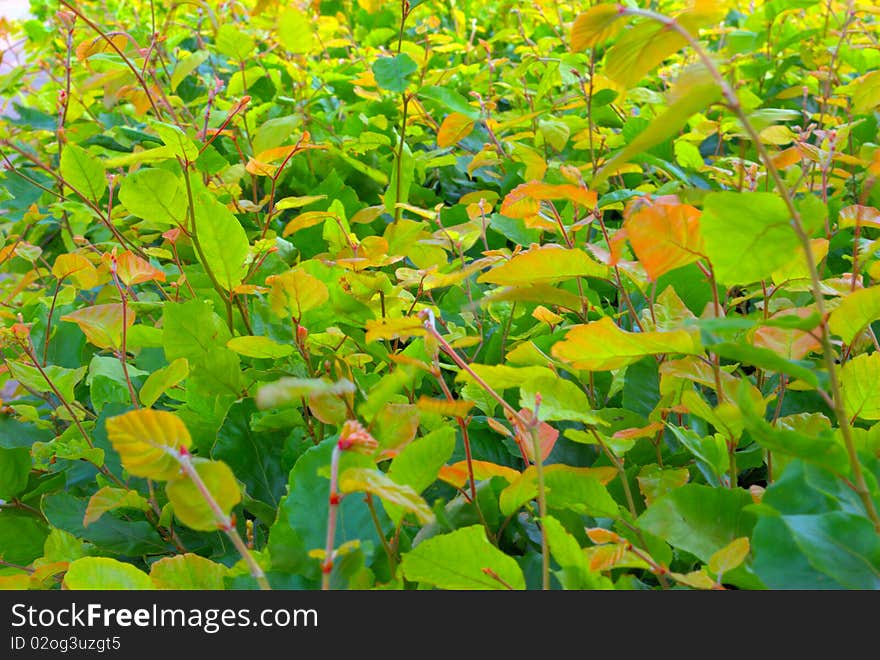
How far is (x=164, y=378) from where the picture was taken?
0.99 metres

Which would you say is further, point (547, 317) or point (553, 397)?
point (547, 317)

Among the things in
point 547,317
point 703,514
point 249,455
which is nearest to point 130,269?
point 249,455

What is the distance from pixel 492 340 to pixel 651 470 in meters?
0.36

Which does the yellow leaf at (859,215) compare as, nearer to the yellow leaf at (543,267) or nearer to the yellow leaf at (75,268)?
the yellow leaf at (543,267)

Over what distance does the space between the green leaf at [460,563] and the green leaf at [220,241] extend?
0.54 meters

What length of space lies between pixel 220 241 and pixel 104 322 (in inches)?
7.4

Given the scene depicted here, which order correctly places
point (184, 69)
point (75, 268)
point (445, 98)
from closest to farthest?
point (75, 268) → point (445, 98) → point (184, 69)

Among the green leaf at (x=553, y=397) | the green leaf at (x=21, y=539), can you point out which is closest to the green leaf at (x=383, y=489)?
the green leaf at (x=553, y=397)

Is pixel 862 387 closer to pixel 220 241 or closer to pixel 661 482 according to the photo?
pixel 661 482

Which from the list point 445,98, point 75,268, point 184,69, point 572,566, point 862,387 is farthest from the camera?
point 184,69

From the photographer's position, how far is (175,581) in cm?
80
